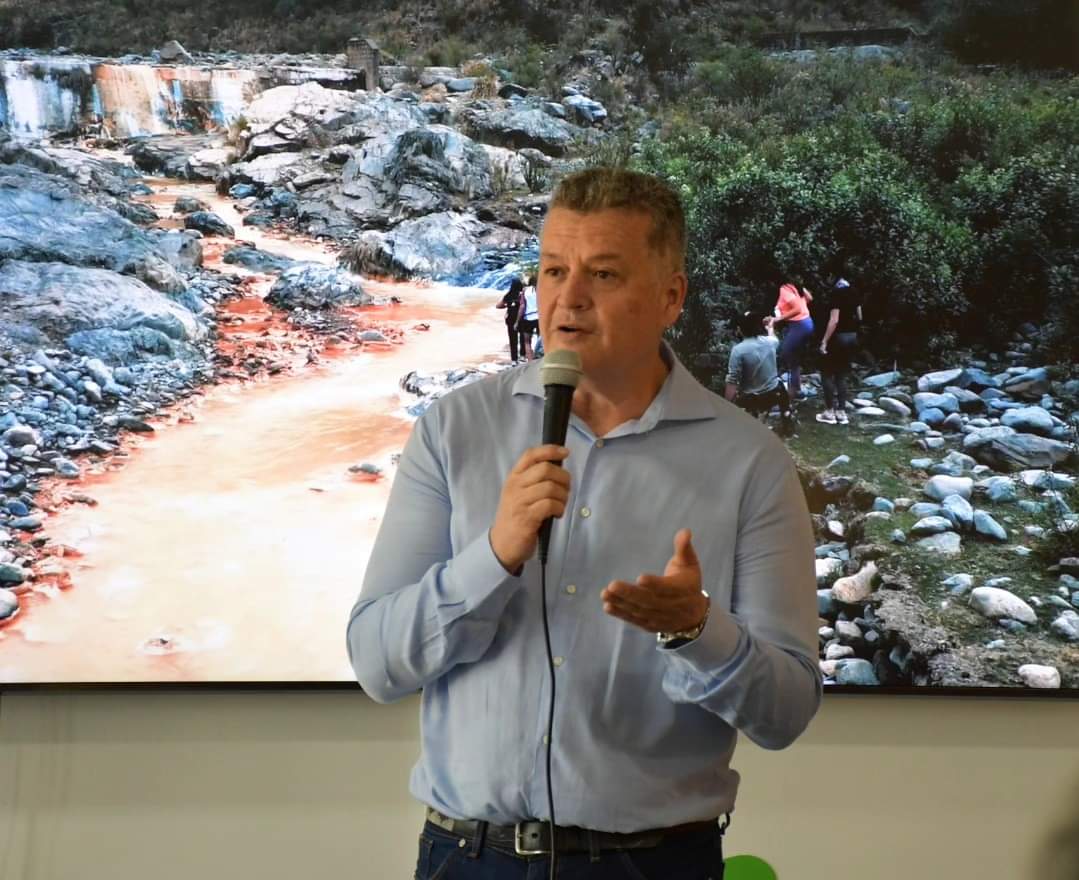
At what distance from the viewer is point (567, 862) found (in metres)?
1.22

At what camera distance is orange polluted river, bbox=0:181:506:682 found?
2.50 m

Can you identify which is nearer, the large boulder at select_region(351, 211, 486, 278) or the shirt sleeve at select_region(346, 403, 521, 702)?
the shirt sleeve at select_region(346, 403, 521, 702)

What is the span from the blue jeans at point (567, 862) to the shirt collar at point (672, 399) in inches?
18.9

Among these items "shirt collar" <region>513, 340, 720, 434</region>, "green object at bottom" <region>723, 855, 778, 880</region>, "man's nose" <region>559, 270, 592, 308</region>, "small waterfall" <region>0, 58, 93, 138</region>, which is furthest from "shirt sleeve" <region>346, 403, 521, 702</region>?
"small waterfall" <region>0, 58, 93, 138</region>

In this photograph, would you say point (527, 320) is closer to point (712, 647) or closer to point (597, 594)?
point (597, 594)

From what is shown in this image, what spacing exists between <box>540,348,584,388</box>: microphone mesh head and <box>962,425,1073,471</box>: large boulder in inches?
64.5

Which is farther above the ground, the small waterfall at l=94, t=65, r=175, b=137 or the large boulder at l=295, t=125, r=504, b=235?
the small waterfall at l=94, t=65, r=175, b=137

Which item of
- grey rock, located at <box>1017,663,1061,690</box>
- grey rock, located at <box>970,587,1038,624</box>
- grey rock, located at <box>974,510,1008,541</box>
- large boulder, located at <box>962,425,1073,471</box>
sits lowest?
grey rock, located at <box>1017,663,1061,690</box>

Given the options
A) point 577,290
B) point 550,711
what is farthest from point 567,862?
point 577,290

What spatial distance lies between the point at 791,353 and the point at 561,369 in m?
1.50

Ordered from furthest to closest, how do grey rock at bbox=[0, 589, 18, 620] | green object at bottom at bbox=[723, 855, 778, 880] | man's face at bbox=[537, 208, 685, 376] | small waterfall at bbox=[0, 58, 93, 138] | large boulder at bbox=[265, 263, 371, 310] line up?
large boulder at bbox=[265, 263, 371, 310], small waterfall at bbox=[0, 58, 93, 138], grey rock at bbox=[0, 589, 18, 620], green object at bottom at bbox=[723, 855, 778, 880], man's face at bbox=[537, 208, 685, 376]

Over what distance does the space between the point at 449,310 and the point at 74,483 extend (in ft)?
3.04

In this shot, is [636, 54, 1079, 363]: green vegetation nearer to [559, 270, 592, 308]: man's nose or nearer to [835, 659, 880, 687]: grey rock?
[835, 659, 880, 687]: grey rock

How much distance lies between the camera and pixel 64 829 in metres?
2.55
